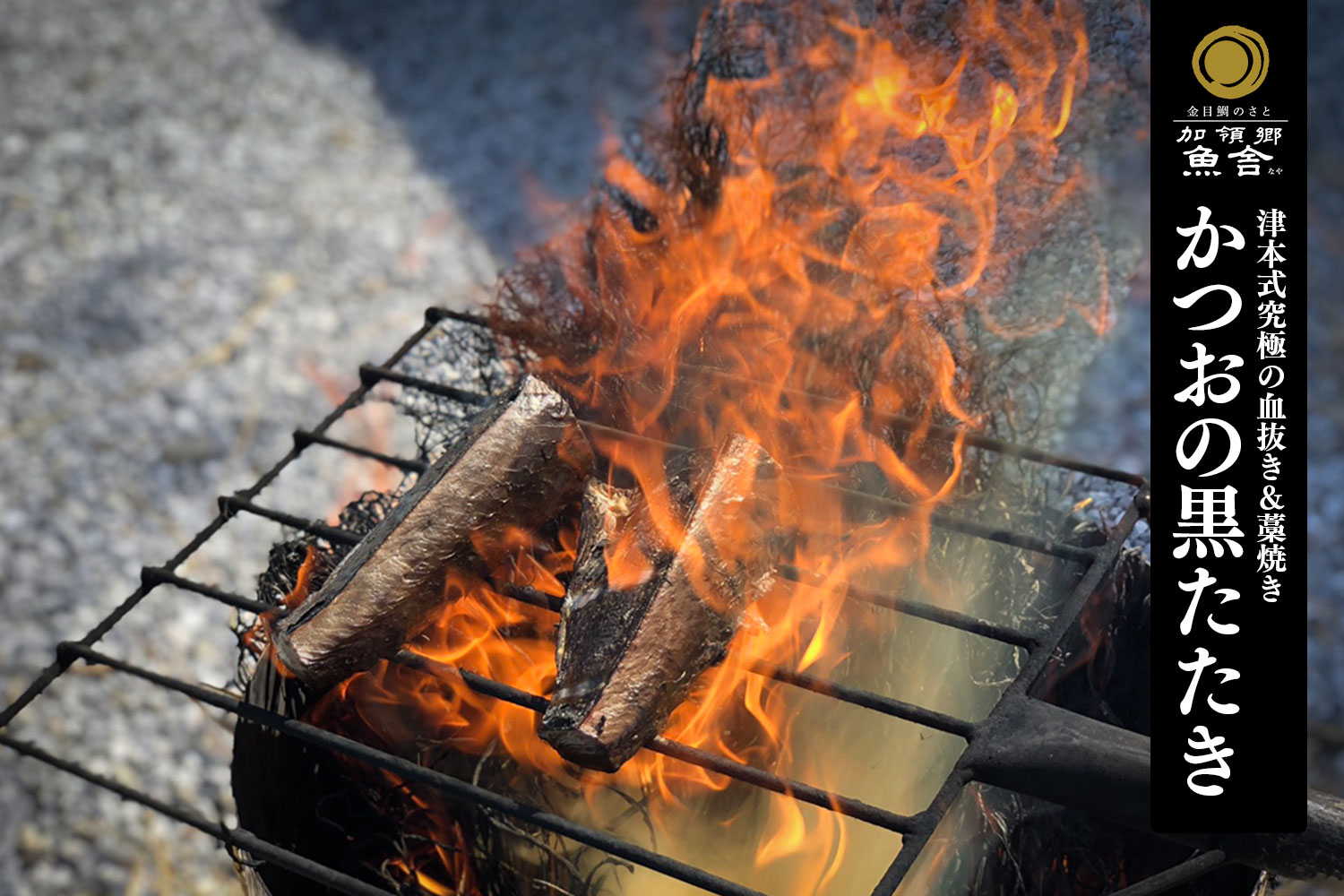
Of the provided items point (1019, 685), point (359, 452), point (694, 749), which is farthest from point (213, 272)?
point (1019, 685)

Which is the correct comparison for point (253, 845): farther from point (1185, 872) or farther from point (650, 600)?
point (1185, 872)

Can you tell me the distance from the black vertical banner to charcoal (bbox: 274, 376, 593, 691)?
100 cm

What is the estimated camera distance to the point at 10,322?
4801mm

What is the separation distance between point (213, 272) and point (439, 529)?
344cm

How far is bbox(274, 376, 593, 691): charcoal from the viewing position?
6.49 ft

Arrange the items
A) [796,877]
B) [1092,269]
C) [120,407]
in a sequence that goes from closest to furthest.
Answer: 1. [796,877]
2. [1092,269]
3. [120,407]

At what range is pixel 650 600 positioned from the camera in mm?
1893

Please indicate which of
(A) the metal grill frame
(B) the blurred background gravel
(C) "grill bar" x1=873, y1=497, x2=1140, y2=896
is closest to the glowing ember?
(A) the metal grill frame

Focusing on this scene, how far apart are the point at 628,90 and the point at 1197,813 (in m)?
4.71

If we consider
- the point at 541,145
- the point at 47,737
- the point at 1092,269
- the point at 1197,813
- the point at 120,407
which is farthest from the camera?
the point at 541,145

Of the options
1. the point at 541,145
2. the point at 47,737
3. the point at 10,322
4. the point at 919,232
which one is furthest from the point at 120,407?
the point at 919,232

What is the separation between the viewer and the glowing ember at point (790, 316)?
2.20 m

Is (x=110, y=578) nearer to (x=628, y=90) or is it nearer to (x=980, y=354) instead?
(x=980, y=354)

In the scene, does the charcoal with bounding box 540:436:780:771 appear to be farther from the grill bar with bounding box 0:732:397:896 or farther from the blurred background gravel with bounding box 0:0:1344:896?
the blurred background gravel with bounding box 0:0:1344:896
